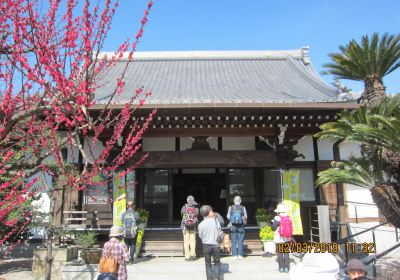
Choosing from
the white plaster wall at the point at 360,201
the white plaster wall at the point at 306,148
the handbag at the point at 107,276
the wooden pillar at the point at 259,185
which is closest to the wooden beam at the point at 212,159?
the white plaster wall at the point at 306,148

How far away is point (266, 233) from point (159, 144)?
166 inches

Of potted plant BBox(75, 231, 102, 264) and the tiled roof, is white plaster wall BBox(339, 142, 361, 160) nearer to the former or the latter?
the tiled roof

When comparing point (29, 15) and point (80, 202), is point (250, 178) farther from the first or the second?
point (29, 15)

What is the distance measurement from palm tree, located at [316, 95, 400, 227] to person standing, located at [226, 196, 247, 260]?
2.19 m

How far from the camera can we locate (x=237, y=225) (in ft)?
28.1

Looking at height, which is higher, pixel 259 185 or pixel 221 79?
pixel 221 79

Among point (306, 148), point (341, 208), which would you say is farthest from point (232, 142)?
point (341, 208)

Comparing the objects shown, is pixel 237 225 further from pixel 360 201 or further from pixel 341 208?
pixel 360 201

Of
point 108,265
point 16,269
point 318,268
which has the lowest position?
point 16,269

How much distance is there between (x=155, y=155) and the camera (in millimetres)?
9898

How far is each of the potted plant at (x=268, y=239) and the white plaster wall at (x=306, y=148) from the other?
2.67 meters

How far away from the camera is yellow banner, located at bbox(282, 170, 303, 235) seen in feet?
30.6

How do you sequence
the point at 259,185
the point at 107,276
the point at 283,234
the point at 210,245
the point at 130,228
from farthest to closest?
1. the point at 259,185
2. the point at 130,228
3. the point at 283,234
4. the point at 210,245
5. the point at 107,276

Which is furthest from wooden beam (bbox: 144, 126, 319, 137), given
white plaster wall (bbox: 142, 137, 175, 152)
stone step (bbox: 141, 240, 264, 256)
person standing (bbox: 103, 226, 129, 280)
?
person standing (bbox: 103, 226, 129, 280)
